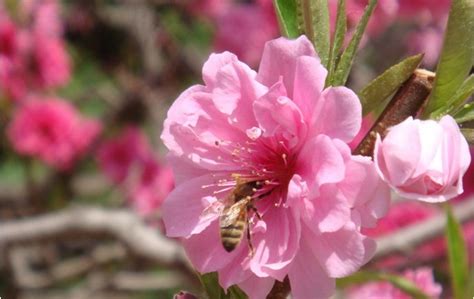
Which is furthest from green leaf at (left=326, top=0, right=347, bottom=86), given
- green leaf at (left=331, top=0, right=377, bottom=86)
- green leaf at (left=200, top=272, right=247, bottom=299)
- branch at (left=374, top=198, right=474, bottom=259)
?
branch at (left=374, top=198, right=474, bottom=259)

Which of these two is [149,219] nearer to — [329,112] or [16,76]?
[16,76]

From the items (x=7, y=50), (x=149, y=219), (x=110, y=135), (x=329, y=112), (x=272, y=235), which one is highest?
(x=329, y=112)

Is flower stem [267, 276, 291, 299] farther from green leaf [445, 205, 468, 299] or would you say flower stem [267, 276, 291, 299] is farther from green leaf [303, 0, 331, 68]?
green leaf [445, 205, 468, 299]

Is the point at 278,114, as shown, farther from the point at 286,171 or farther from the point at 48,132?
the point at 48,132

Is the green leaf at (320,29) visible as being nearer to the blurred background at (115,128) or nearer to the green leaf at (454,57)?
the green leaf at (454,57)

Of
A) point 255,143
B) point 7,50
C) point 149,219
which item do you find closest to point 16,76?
point 7,50

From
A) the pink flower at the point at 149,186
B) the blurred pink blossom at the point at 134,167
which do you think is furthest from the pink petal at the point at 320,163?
the blurred pink blossom at the point at 134,167

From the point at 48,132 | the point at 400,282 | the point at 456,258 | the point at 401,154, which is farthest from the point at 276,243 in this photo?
the point at 48,132
